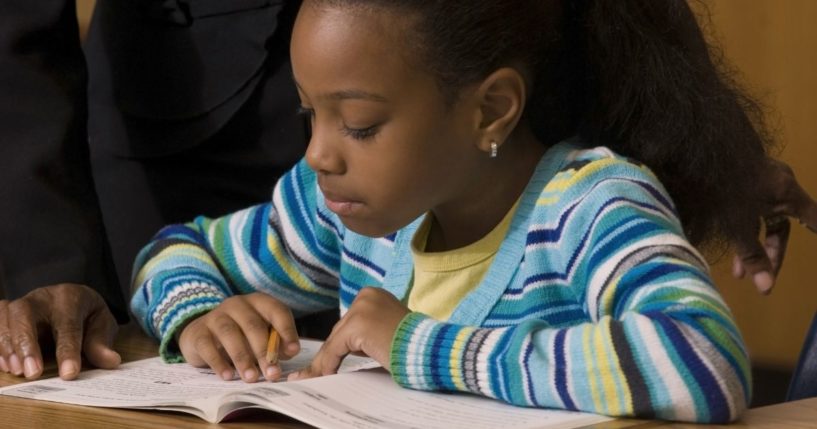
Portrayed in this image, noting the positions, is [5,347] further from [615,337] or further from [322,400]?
[615,337]

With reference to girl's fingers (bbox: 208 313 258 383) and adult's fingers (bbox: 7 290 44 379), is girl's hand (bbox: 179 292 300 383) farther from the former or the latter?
adult's fingers (bbox: 7 290 44 379)

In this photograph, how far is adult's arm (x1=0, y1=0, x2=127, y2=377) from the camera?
4.80 feet

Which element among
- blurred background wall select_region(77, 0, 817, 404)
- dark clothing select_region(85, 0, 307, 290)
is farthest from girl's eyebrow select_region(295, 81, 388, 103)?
blurred background wall select_region(77, 0, 817, 404)

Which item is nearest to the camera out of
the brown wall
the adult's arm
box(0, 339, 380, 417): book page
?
box(0, 339, 380, 417): book page

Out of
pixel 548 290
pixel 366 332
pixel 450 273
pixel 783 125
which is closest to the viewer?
pixel 366 332

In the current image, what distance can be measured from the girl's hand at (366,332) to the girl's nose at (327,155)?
121 millimetres

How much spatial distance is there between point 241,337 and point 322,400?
246 mm

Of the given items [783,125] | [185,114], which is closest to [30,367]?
[185,114]

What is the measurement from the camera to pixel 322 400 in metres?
1.02

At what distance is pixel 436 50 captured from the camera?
1224mm

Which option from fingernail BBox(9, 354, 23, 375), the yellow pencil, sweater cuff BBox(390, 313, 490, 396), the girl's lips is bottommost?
fingernail BBox(9, 354, 23, 375)

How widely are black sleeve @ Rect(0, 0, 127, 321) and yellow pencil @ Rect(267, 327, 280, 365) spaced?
13.3 inches

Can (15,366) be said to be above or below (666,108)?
below

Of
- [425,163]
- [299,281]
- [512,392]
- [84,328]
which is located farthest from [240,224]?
[512,392]
